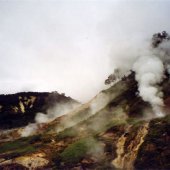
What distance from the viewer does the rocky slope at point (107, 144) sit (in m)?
76.8

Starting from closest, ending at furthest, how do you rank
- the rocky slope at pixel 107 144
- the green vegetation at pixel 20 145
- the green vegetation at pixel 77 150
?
the rocky slope at pixel 107 144 → the green vegetation at pixel 77 150 → the green vegetation at pixel 20 145

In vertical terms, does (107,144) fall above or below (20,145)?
below

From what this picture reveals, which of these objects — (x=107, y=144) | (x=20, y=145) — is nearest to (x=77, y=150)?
(x=107, y=144)

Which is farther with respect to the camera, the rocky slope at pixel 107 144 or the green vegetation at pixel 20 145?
the green vegetation at pixel 20 145

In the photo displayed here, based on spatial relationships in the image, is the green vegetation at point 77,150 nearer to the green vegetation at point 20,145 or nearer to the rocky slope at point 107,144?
the rocky slope at point 107,144

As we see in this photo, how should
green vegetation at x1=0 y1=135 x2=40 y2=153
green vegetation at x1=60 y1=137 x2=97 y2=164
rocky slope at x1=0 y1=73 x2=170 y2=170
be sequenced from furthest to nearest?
green vegetation at x1=0 y1=135 x2=40 y2=153 → green vegetation at x1=60 y1=137 x2=97 y2=164 → rocky slope at x1=0 y1=73 x2=170 y2=170

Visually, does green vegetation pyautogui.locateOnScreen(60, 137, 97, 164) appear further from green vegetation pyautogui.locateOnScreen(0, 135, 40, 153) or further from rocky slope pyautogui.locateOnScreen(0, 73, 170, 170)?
green vegetation pyautogui.locateOnScreen(0, 135, 40, 153)

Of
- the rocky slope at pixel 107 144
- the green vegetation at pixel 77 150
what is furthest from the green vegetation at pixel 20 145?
the green vegetation at pixel 77 150

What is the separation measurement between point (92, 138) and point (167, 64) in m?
40.8

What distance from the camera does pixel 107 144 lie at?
87.4 meters

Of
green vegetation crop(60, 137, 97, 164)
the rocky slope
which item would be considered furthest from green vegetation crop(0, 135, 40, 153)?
green vegetation crop(60, 137, 97, 164)

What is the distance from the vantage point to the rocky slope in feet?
252

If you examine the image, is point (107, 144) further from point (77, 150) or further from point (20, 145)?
point (20, 145)

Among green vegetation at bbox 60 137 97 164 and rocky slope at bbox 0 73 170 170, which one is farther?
green vegetation at bbox 60 137 97 164
